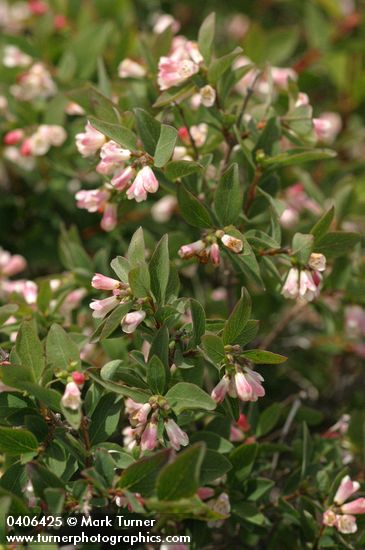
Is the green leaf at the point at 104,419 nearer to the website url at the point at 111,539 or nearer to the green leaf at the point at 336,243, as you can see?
the website url at the point at 111,539

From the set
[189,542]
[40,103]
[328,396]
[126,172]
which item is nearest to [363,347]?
[328,396]

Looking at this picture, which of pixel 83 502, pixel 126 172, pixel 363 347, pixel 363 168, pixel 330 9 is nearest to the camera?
pixel 83 502

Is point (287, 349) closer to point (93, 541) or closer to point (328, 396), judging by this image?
point (328, 396)

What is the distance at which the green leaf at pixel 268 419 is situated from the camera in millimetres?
1775

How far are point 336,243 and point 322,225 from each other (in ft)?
0.25

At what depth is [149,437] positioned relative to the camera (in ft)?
4.40

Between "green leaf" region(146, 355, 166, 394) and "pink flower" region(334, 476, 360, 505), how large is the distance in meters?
0.51

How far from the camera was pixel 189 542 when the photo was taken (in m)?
1.50

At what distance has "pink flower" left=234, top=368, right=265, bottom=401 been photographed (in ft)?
4.48

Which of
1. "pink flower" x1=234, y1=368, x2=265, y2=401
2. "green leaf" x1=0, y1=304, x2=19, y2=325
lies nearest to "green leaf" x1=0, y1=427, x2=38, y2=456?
"green leaf" x1=0, y1=304, x2=19, y2=325

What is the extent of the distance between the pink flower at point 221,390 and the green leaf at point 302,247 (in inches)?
13.2

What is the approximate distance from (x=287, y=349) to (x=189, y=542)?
1.01m

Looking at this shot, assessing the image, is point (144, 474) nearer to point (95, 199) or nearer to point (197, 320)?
point (197, 320)

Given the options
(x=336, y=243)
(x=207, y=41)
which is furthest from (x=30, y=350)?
(x=207, y=41)
